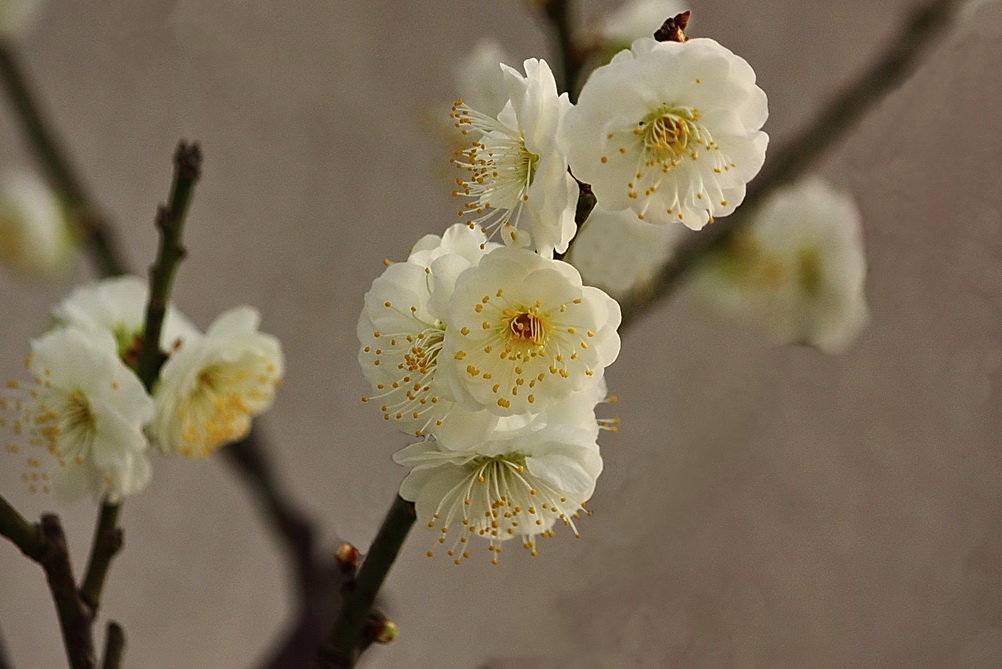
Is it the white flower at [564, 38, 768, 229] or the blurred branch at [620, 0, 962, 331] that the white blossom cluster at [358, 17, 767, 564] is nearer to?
the white flower at [564, 38, 768, 229]

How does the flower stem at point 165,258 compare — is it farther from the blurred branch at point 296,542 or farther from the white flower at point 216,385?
the blurred branch at point 296,542

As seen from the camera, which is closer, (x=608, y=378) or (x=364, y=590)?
(x=364, y=590)

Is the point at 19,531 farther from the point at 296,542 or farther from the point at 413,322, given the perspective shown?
the point at 296,542

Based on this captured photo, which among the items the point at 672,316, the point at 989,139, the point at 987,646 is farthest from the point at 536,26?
the point at 987,646

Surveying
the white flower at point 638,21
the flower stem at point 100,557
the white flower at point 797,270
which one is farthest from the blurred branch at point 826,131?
the flower stem at point 100,557

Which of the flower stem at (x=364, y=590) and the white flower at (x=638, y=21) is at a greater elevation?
the white flower at (x=638, y=21)

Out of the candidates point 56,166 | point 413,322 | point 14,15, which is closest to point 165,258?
point 413,322

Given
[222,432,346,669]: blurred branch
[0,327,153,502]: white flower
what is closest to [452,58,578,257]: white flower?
[0,327,153,502]: white flower
